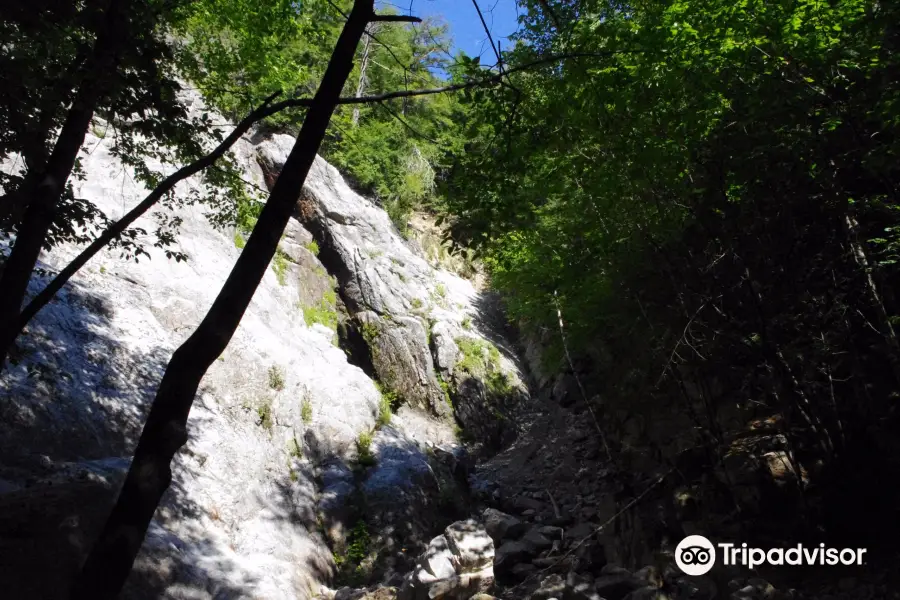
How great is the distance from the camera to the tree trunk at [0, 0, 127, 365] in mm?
3525

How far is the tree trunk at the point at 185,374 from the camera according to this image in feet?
9.13

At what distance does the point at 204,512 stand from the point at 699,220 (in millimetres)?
8152

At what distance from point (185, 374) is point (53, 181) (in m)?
1.84

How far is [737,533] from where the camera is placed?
659cm

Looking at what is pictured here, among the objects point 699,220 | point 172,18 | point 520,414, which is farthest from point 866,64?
point 520,414

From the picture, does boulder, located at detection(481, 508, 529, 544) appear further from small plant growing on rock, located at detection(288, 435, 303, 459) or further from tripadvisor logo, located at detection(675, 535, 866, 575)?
small plant growing on rock, located at detection(288, 435, 303, 459)

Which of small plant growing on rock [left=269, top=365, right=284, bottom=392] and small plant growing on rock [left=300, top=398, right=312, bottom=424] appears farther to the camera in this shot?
small plant growing on rock [left=300, top=398, right=312, bottom=424]

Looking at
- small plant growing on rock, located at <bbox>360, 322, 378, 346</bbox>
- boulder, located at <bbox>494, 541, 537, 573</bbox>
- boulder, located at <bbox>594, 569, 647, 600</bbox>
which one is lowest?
boulder, located at <bbox>594, 569, 647, 600</bbox>

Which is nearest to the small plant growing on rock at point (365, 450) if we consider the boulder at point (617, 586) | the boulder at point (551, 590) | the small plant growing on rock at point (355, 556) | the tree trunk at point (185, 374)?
the small plant growing on rock at point (355, 556)

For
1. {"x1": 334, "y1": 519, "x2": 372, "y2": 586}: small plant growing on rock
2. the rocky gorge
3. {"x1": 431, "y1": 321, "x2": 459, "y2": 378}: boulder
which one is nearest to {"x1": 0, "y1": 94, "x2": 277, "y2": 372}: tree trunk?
the rocky gorge

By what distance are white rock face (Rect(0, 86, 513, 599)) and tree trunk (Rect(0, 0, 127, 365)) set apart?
182 cm

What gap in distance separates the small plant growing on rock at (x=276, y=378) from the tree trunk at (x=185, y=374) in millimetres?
8433

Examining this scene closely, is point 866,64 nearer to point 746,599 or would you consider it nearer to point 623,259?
point 623,259

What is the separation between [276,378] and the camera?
1140 cm
